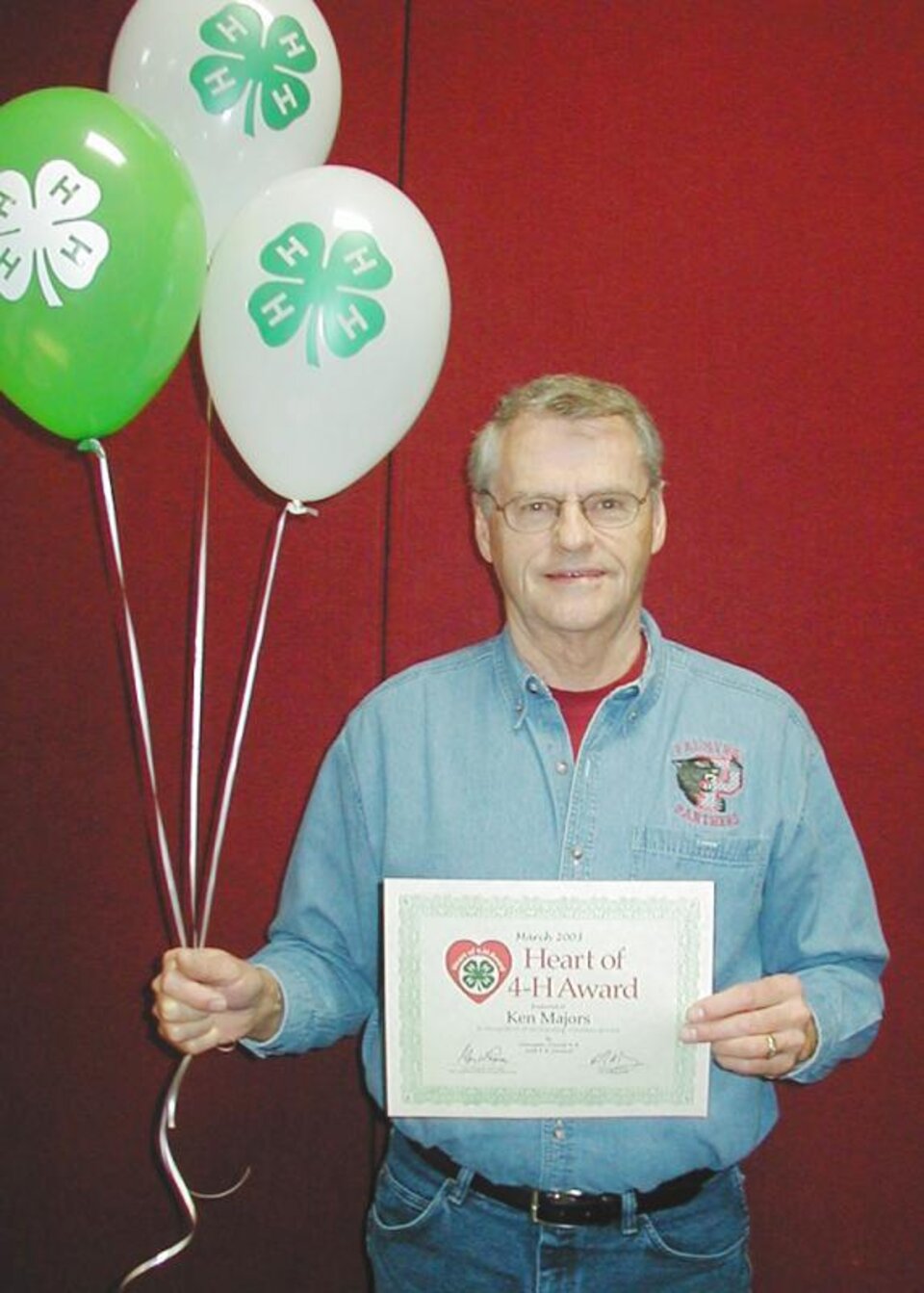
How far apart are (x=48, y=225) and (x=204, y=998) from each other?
0.83 metres

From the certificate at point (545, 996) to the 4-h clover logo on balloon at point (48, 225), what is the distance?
0.75 meters

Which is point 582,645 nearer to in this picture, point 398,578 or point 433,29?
point 398,578

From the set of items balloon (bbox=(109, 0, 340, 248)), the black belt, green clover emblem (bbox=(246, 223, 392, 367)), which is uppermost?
balloon (bbox=(109, 0, 340, 248))

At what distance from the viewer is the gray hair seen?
1399 millimetres

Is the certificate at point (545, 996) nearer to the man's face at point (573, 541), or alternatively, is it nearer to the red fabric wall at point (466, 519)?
the man's face at point (573, 541)

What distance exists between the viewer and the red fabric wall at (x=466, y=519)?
5.77 feet

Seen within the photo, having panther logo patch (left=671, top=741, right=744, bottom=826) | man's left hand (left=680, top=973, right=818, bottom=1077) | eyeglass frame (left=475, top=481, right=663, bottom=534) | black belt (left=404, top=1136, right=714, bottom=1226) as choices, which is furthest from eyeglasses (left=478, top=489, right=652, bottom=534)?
black belt (left=404, top=1136, right=714, bottom=1226)

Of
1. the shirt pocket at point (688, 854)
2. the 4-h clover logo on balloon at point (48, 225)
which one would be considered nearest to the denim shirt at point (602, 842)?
the shirt pocket at point (688, 854)

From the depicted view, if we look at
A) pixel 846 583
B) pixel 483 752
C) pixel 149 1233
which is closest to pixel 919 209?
pixel 846 583

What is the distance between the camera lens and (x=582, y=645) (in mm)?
1411

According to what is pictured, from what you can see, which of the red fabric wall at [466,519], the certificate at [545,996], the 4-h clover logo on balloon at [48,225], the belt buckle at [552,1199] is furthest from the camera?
the red fabric wall at [466,519]

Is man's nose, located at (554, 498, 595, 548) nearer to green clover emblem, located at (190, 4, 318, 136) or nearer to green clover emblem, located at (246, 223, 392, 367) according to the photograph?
green clover emblem, located at (246, 223, 392, 367)

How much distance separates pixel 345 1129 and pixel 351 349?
51.1 inches
